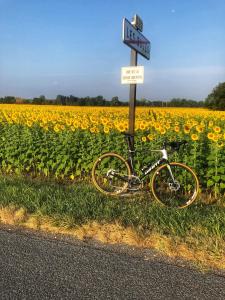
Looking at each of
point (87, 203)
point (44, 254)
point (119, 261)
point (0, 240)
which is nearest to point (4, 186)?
point (87, 203)

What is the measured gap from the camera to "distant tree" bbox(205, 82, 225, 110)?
43.8 meters

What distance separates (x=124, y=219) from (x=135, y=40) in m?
2.82

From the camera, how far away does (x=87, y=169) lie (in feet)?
27.1

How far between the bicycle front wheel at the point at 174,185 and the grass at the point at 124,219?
7.1 inches

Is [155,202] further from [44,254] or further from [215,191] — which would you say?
[44,254]

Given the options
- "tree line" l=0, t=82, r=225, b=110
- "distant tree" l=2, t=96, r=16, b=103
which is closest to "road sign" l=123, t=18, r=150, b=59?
"tree line" l=0, t=82, r=225, b=110

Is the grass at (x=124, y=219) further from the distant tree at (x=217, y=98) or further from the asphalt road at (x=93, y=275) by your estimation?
the distant tree at (x=217, y=98)

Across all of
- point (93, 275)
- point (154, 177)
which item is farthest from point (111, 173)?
point (93, 275)

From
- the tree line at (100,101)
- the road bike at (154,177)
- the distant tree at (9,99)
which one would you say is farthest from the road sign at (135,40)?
the distant tree at (9,99)

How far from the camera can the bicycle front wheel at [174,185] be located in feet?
20.8

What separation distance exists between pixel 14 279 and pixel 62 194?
2.66m

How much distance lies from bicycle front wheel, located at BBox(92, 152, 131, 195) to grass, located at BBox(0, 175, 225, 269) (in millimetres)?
496

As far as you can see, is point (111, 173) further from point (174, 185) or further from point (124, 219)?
point (124, 219)

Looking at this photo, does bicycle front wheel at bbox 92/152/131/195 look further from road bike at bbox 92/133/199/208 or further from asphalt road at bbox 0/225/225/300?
asphalt road at bbox 0/225/225/300
